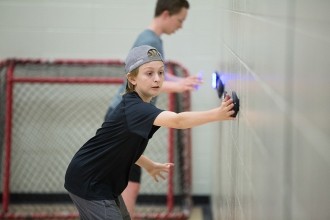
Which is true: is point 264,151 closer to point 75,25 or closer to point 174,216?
point 174,216

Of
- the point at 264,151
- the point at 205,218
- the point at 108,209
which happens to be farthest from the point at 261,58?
the point at 205,218

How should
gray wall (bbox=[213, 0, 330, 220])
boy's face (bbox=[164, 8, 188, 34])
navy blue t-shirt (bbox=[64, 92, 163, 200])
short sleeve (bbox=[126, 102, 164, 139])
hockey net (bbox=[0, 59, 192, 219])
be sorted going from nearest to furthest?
gray wall (bbox=[213, 0, 330, 220]) → short sleeve (bbox=[126, 102, 164, 139]) → navy blue t-shirt (bbox=[64, 92, 163, 200]) → boy's face (bbox=[164, 8, 188, 34]) → hockey net (bbox=[0, 59, 192, 219])

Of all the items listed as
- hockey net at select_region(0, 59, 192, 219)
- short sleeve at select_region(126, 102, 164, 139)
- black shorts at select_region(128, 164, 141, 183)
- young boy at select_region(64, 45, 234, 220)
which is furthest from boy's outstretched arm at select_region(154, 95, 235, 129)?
hockey net at select_region(0, 59, 192, 219)

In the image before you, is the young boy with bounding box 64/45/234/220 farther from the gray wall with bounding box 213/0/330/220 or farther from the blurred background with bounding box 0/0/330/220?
the gray wall with bounding box 213/0/330/220

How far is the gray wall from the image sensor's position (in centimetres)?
120

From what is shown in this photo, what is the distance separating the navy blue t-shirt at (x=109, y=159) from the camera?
2.96 metres

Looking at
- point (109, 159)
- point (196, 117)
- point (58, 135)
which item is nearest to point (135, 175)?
point (109, 159)

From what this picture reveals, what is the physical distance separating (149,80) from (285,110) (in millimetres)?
1495

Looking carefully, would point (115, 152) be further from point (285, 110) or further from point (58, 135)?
point (58, 135)

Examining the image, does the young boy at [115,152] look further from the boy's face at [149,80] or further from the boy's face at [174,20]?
the boy's face at [174,20]

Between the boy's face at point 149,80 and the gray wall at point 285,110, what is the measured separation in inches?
18.9

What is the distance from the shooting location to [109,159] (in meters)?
Answer: 3.02

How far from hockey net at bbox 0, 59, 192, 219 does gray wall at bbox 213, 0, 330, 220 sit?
3104 mm

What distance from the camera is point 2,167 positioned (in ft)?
18.9
